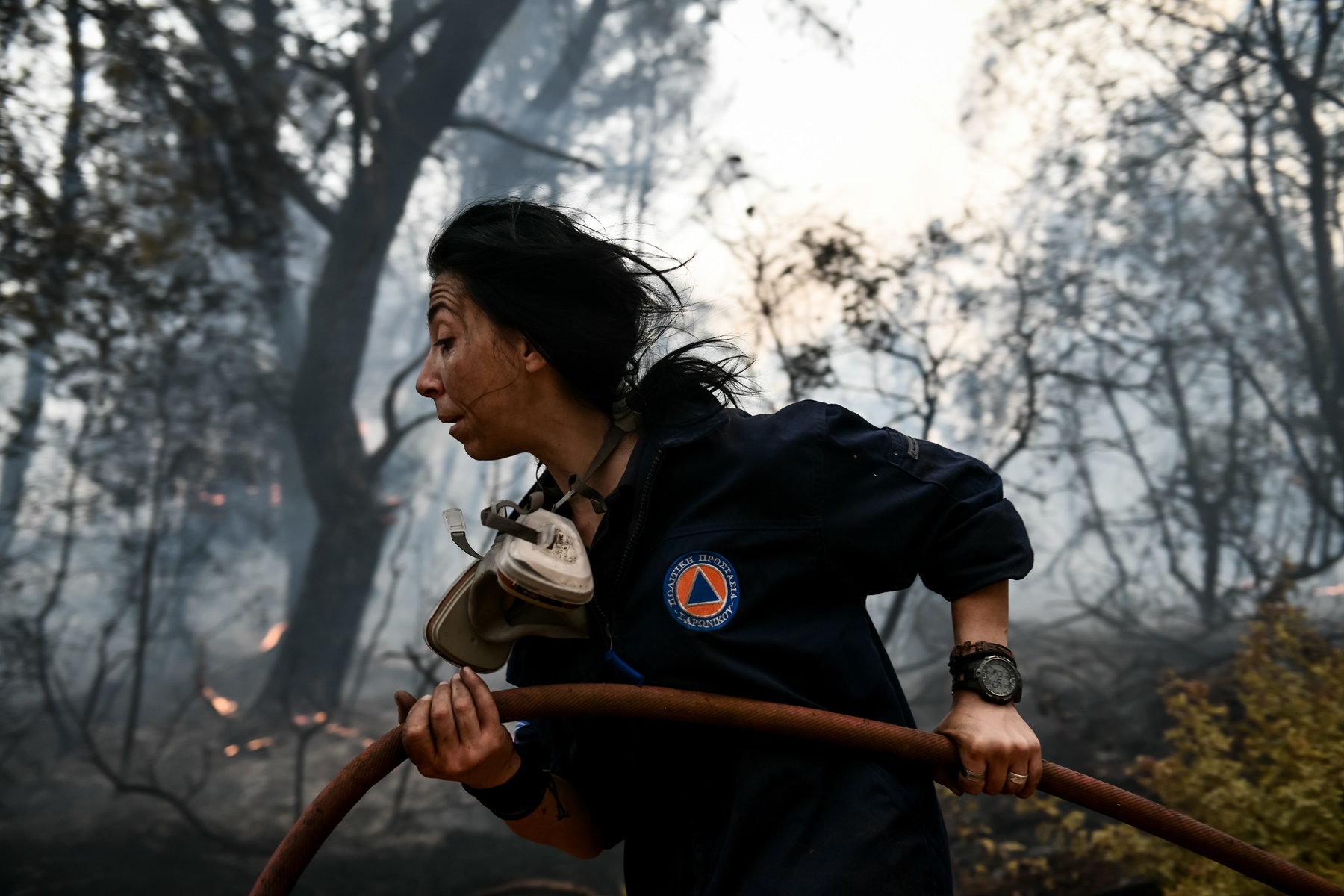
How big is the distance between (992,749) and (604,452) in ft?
2.91

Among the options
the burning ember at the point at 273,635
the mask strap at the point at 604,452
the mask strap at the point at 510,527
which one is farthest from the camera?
the burning ember at the point at 273,635

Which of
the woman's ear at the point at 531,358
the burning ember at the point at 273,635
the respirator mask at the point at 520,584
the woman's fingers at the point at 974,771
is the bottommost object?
the burning ember at the point at 273,635

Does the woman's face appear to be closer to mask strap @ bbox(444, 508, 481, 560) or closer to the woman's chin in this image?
the woman's chin

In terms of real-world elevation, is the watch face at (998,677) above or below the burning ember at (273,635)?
above

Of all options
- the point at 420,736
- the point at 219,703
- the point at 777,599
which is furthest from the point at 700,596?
the point at 219,703

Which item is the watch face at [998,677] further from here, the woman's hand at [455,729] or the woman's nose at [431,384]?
the woman's nose at [431,384]

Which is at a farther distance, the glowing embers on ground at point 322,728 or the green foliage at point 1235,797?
the glowing embers on ground at point 322,728

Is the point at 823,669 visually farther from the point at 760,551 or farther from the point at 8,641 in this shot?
the point at 8,641

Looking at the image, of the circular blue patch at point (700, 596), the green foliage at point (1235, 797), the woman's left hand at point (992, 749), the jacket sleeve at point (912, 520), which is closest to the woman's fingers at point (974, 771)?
the woman's left hand at point (992, 749)

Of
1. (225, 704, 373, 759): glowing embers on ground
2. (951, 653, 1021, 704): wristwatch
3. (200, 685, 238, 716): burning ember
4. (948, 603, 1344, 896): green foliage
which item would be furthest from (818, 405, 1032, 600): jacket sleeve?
(200, 685, 238, 716): burning ember

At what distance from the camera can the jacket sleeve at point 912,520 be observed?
147 centimetres

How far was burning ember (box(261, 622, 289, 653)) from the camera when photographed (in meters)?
5.27

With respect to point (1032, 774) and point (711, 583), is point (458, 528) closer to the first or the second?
point (711, 583)

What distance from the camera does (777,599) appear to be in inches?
58.2
